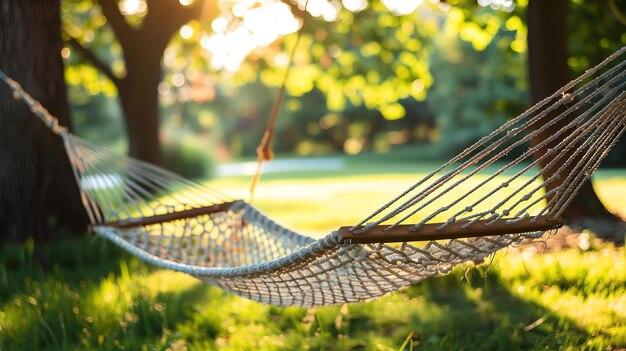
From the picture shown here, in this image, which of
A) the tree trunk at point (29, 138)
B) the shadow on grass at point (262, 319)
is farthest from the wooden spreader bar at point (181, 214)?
the tree trunk at point (29, 138)

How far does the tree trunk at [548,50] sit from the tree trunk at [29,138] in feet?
7.55

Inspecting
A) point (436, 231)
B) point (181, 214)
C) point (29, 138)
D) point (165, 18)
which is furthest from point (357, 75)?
point (436, 231)

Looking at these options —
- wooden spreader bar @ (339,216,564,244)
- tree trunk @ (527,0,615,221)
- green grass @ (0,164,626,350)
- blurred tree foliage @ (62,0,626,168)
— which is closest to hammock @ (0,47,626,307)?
wooden spreader bar @ (339,216,564,244)

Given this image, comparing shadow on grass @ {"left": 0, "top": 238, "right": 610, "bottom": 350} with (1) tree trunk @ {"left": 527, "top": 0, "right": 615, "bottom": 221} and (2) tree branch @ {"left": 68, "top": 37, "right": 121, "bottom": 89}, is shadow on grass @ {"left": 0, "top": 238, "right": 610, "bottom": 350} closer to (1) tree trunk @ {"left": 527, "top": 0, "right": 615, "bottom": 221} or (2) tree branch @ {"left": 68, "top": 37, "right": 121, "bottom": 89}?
(1) tree trunk @ {"left": 527, "top": 0, "right": 615, "bottom": 221}

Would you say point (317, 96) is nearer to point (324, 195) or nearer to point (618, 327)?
point (324, 195)

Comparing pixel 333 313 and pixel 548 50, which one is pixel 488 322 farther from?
pixel 548 50

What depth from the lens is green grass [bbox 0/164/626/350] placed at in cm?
189

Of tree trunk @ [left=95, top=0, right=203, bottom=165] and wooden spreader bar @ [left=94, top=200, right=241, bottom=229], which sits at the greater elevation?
tree trunk @ [left=95, top=0, right=203, bottom=165]

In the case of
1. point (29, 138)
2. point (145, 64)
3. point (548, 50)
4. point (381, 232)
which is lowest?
point (381, 232)

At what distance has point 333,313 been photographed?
7.01 ft

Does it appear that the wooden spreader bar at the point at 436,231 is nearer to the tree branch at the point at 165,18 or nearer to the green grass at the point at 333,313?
the green grass at the point at 333,313

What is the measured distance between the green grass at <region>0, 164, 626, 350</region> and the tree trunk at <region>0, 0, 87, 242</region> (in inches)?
9.9

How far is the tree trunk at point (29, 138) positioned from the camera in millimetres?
3021

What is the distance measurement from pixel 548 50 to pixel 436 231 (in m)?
2.56
